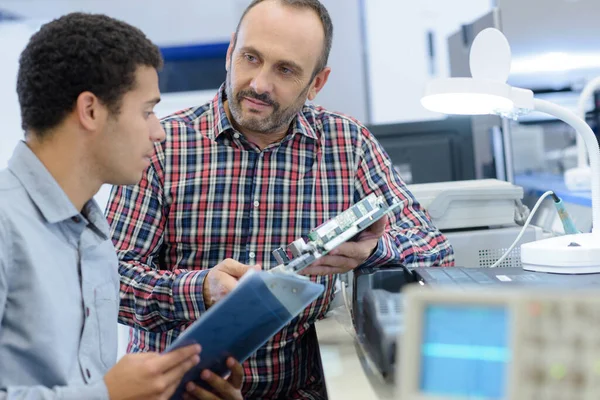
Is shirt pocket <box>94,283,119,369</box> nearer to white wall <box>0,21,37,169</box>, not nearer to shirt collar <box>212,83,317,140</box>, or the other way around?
shirt collar <box>212,83,317,140</box>

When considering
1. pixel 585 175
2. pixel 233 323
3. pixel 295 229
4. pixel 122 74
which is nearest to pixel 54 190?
pixel 122 74

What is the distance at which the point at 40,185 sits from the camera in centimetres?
104

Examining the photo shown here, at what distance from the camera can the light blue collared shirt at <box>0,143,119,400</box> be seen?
3.20 feet

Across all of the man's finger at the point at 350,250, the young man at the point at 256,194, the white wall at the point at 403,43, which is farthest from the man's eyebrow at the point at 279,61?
the white wall at the point at 403,43

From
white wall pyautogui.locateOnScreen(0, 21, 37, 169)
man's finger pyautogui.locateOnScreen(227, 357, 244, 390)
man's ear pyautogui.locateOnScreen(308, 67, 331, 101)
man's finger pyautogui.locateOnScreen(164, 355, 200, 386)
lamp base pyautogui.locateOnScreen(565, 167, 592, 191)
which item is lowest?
man's finger pyautogui.locateOnScreen(227, 357, 244, 390)

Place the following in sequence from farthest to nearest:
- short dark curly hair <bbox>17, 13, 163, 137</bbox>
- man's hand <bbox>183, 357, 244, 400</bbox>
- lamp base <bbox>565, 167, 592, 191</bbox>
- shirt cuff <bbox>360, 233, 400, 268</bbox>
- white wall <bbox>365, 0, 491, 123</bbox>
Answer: white wall <bbox>365, 0, 491, 123</bbox>
lamp base <bbox>565, 167, 592, 191</bbox>
shirt cuff <bbox>360, 233, 400, 268</bbox>
man's hand <bbox>183, 357, 244, 400</bbox>
short dark curly hair <bbox>17, 13, 163, 137</bbox>

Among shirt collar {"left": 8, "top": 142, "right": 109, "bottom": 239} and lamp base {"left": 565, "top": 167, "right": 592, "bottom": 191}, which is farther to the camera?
lamp base {"left": 565, "top": 167, "right": 592, "bottom": 191}

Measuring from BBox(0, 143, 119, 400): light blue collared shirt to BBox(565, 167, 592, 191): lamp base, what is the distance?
1625mm

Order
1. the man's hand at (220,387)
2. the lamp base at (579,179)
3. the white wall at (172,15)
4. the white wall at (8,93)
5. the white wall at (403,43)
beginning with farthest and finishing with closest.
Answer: the white wall at (403,43), the white wall at (172,15), the white wall at (8,93), the lamp base at (579,179), the man's hand at (220,387)

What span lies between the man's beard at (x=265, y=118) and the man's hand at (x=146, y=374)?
2.07ft

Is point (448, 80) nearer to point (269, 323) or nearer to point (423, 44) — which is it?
point (269, 323)

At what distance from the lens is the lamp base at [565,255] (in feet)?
4.22

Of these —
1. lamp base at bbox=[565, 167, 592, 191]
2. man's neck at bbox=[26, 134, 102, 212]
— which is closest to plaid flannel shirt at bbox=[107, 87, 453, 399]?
man's neck at bbox=[26, 134, 102, 212]

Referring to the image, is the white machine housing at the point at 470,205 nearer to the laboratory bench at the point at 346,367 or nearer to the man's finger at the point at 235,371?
the laboratory bench at the point at 346,367
